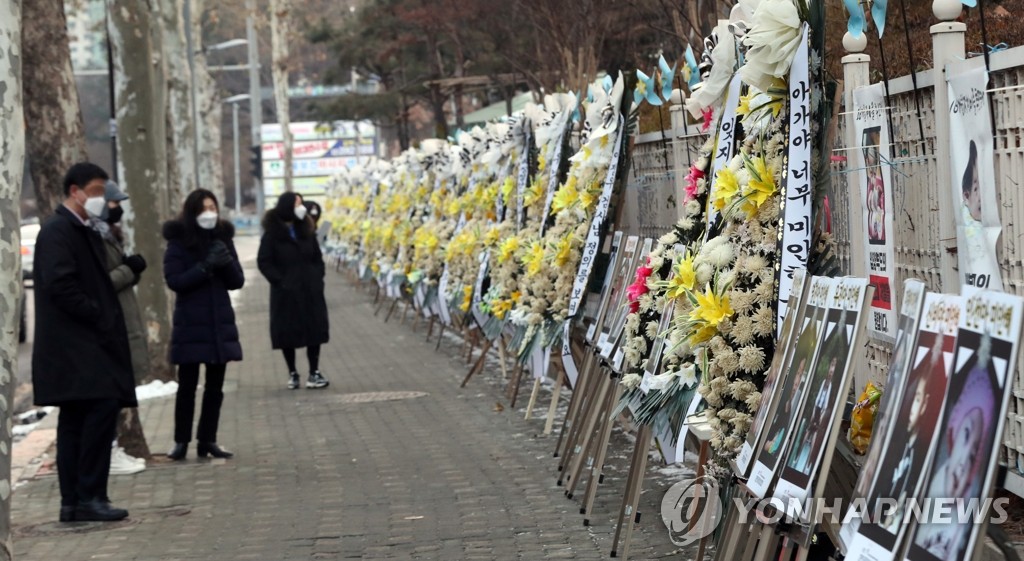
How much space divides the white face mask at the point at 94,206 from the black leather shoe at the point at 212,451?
2.56 metres

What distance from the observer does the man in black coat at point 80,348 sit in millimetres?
8320

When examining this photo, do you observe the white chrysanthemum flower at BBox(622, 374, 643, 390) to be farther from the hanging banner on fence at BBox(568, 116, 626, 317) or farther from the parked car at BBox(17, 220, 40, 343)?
the parked car at BBox(17, 220, 40, 343)

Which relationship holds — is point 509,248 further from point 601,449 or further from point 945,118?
point 945,118

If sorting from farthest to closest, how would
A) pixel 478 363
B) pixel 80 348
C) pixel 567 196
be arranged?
1. pixel 478 363
2. pixel 567 196
3. pixel 80 348

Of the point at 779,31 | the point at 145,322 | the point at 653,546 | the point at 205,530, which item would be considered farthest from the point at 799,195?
the point at 145,322

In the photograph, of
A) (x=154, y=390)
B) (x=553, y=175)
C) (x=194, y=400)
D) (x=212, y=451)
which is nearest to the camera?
(x=194, y=400)

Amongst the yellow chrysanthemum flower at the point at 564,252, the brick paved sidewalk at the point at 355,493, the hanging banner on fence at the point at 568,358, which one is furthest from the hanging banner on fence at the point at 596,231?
the brick paved sidewalk at the point at 355,493

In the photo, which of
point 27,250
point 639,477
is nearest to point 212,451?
point 639,477

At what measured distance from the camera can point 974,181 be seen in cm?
562

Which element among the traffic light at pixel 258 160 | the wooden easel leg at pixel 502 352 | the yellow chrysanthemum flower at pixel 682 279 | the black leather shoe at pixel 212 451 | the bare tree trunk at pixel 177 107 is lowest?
the black leather shoe at pixel 212 451

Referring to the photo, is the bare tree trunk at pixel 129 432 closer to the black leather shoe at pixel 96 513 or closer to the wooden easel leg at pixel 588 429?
the black leather shoe at pixel 96 513

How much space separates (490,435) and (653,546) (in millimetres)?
4046

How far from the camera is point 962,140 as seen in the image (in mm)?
5789

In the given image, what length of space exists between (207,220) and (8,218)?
4.03m
